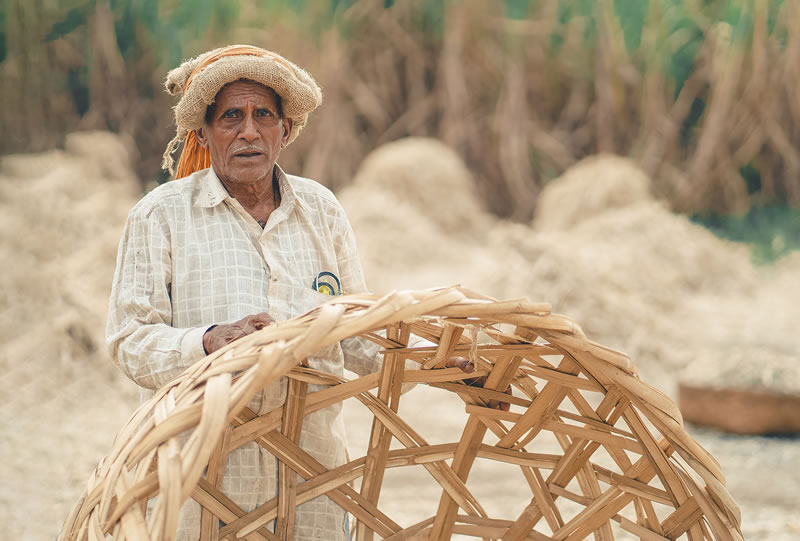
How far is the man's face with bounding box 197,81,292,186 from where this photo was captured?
55.4 inches

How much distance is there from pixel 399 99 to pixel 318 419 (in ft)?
13.6

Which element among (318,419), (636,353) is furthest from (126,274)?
(636,353)

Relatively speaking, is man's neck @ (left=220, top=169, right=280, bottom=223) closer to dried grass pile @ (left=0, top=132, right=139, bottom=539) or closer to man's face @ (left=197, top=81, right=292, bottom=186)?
man's face @ (left=197, top=81, right=292, bottom=186)

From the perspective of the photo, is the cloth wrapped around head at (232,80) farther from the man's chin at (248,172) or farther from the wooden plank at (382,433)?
the wooden plank at (382,433)

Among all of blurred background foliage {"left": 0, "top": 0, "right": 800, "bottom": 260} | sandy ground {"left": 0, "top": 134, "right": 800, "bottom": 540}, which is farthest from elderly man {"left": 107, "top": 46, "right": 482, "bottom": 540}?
blurred background foliage {"left": 0, "top": 0, "right": 800, "bottom": 260}

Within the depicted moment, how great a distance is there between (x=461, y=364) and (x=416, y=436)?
0.77 feet

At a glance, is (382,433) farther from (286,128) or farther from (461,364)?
(286,128)

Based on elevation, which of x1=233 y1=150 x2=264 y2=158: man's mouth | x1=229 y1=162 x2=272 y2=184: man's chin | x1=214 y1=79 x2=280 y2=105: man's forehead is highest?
x1=214 y1=79 x2=280 y2=105: man's forehead

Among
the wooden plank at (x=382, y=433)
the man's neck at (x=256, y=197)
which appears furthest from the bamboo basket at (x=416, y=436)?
the man's neck at (x=256, y=197)

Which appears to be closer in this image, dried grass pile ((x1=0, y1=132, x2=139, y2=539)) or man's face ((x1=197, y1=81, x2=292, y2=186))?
man's face ((x1=197, y1=81, x2=292, y2=186))

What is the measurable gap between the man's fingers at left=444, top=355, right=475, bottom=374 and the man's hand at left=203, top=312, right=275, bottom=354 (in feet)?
1.11

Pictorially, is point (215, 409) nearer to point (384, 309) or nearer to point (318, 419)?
point (384, 309)

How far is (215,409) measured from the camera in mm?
979

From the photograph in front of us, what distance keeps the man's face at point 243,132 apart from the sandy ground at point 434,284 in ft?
4.94
